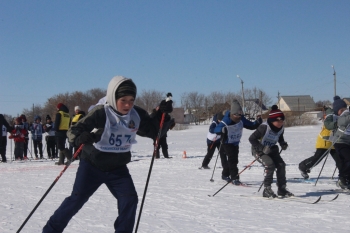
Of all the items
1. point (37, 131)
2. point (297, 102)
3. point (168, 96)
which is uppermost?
point (297, 102)

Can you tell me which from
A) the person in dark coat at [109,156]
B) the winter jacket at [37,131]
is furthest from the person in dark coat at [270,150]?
the winter jacket at [37,131]

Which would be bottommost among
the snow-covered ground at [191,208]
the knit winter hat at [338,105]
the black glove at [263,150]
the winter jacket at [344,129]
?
the snow-covered ground at [191,208]

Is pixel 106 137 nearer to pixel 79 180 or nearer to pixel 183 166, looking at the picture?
pixel 79 180

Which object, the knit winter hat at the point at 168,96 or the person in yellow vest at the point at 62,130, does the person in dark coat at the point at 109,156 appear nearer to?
the knit winter hat at the point at 168,96

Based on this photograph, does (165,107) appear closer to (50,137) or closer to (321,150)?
(321,150)

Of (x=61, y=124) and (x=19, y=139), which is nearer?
(x=61, y=124)

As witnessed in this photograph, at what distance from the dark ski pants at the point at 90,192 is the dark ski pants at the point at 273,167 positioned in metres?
3.76

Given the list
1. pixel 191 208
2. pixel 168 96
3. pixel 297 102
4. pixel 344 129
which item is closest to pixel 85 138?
pixel 168 96

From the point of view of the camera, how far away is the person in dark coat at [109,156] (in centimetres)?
388

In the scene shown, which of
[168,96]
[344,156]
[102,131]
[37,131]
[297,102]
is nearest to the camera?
[102,131]

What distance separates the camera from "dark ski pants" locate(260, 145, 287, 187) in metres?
7.17

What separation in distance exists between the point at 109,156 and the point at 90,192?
39cm

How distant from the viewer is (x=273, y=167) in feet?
23.5

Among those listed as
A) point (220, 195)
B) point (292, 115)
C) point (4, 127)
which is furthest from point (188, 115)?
point (220, 195)
